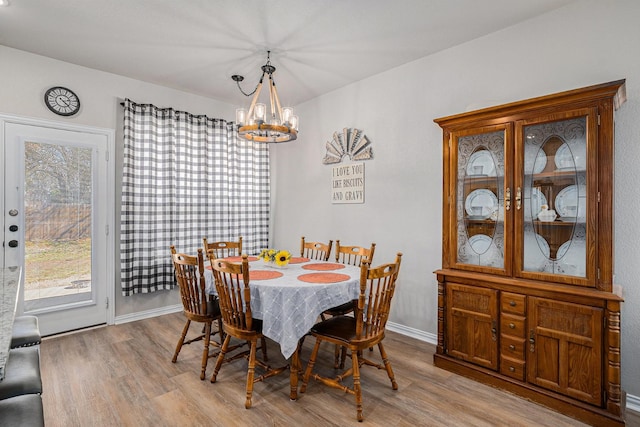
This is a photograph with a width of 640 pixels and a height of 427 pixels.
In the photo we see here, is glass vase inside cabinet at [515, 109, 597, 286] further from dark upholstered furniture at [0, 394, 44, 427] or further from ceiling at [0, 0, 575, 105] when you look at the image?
dark upholstered furniture at [0, 394, 44, 427]

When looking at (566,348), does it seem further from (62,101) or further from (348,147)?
(62,101)

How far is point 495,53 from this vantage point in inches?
114

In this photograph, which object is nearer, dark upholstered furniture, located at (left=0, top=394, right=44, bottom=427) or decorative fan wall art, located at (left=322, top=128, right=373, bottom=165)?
dark upholstered furniture, located at (left=0, top=394, right=44, bottom=427)

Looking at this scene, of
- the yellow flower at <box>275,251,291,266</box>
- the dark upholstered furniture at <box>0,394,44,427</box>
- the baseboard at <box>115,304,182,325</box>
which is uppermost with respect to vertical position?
the yellow flower at <box>275,251,291,266</box>

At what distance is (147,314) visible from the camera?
13.3ft

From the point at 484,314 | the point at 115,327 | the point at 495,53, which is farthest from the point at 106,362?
the point at 495,53

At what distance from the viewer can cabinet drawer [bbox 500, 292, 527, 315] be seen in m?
2.34

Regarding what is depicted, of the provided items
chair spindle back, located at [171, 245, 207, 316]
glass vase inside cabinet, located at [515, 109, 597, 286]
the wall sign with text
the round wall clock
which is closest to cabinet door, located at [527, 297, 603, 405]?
glass vase inside cabinet, located at [515, 109, 597, 286]

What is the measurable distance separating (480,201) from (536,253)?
1.76ft

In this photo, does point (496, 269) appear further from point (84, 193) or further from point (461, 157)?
point (84, 193)

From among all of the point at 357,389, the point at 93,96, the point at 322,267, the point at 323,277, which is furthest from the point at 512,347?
the point at 93,96

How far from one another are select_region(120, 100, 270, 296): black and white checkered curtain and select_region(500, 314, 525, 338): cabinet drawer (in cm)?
338

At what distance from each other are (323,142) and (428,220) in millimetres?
1794

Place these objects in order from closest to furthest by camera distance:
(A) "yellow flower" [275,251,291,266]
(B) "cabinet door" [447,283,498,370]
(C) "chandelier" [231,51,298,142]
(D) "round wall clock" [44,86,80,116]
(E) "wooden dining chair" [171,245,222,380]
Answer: (B) "cabinet door" [447,283,498,370]
(E) "wooden dining chair" [171,245,222,380]
(C) "chandelier" [231,51,298,142]
(A) "yellow flower" [275,251,291,266]
(D) "round wall clock" [44,86,80,116]
